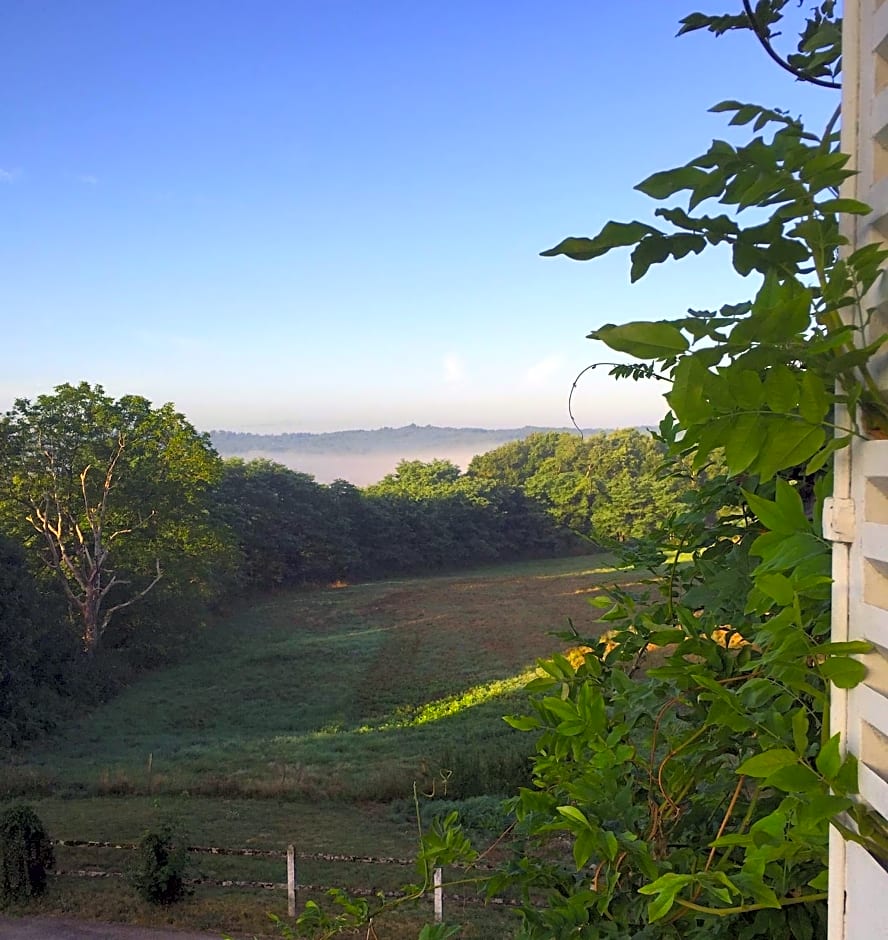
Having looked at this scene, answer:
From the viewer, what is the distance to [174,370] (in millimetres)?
7266

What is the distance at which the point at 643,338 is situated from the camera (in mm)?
211

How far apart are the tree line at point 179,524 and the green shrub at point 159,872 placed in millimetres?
2298

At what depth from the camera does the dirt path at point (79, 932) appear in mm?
2664

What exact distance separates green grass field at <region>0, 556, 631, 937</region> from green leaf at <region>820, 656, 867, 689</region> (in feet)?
7.18

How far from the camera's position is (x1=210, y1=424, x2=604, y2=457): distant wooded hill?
8.13 meters

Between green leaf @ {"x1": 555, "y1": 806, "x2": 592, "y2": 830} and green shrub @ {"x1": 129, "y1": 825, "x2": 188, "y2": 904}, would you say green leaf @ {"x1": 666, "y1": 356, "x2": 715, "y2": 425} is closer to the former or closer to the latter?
green leaf @ {"x1": 555, "y1": 806, "x2": 592, "y2": 830}

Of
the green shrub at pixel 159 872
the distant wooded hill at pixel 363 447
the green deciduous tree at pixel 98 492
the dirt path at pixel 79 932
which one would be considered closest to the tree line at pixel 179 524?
the green deciduous tree at pixel 98 492

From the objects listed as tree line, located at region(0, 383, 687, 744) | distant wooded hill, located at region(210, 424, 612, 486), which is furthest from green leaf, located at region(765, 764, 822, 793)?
distant wooded hill, located at region(210, 424, 612, 486)

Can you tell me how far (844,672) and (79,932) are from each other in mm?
3366

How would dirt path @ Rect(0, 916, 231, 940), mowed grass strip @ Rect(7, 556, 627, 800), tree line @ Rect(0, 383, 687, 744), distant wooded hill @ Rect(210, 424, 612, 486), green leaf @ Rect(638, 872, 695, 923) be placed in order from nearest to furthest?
green leaf @ Rect(638, 872, 695, 923), dirt path @ Rect(0, 916, 231, 940), mowed grass strip @ Rect(7, 556, 627, 800), tree line @ Rect(0, 383, 687, 744), distant wooded hill @ Rect(210, 424, 612, 486)

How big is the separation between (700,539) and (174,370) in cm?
737

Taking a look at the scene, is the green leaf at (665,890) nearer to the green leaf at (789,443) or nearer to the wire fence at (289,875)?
the green leaf at (789,443)

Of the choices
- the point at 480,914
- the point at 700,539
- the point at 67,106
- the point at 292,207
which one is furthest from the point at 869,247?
the point at 292,207

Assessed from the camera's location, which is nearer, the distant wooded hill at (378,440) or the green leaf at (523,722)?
the green leaf at (523,722)
